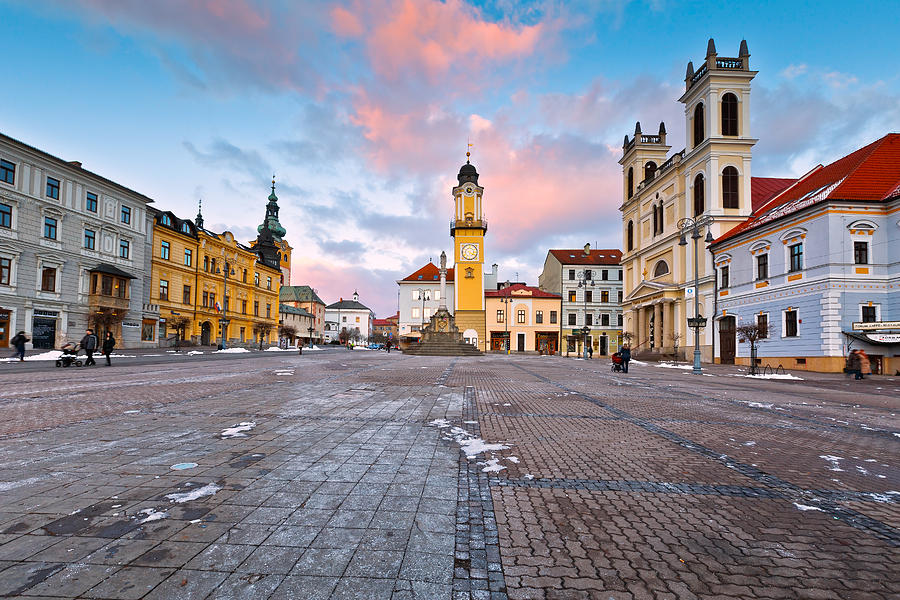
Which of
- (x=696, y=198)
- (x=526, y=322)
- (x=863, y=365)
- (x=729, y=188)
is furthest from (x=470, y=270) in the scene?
(x=863, y=365)

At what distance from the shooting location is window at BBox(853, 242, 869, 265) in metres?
23.0

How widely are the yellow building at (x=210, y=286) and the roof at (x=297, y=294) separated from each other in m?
49.3

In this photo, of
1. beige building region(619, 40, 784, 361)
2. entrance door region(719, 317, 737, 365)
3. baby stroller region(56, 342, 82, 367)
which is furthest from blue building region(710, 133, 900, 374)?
baby stroller region(56, 342, 82, 367)

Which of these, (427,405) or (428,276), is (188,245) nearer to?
(428,276)

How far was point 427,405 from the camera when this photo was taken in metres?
8.84

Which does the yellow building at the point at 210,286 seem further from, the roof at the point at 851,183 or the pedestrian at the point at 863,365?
the roof at the point at 851,183

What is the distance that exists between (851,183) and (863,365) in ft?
33.4

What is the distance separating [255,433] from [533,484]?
12.2 feet

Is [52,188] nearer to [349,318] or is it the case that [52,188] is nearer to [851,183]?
[851,183]

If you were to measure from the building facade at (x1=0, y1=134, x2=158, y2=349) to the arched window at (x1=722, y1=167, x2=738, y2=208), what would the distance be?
44960 mm

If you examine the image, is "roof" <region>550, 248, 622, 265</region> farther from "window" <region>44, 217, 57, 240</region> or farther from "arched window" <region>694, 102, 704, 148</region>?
"window" <region>44, 217, 57, 240</region>

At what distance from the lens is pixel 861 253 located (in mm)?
23109

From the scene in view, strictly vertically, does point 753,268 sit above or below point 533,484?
above

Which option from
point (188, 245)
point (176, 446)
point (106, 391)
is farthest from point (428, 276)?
point (176, 446)
